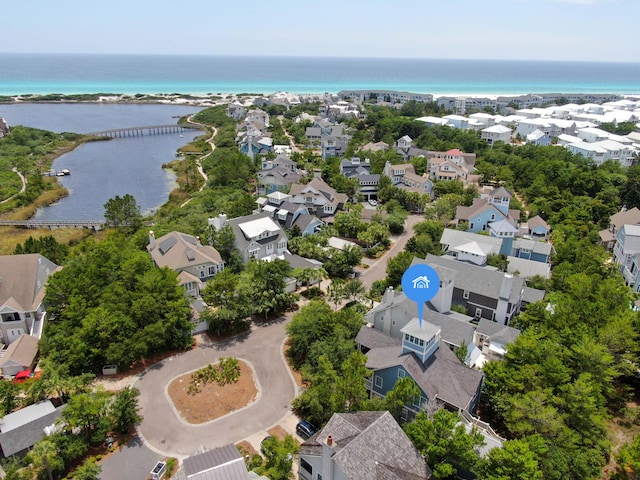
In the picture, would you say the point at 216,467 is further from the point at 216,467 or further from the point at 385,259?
the point at 385,259

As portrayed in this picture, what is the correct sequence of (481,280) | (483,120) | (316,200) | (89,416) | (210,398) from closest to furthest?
1. (89,416)
2. (210,398)
3. (481,280)
4. (316,200)
5. (483,120)

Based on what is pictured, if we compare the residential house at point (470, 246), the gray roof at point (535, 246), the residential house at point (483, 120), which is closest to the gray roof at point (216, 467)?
the residential house at point (470, 246)

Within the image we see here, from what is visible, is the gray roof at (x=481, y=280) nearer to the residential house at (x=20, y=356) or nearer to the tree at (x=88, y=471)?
the tree at (x=88, y=471)

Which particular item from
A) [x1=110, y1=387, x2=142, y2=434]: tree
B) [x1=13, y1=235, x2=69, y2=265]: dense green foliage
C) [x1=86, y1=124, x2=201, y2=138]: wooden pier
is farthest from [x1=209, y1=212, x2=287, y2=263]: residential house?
[x1=86, y1=124, x2=201, y2=138]: wooden pier

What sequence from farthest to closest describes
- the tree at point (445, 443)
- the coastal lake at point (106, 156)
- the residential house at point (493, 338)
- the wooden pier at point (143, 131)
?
the wooden pier at point (143, 131) → the coastal lake at point (106, 156) → the residential house at point (493, 338) → the tree at point (445, 443)

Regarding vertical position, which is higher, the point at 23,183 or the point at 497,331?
the point at 23,183

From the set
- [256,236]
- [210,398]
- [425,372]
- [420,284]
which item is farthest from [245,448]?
[256,236]
